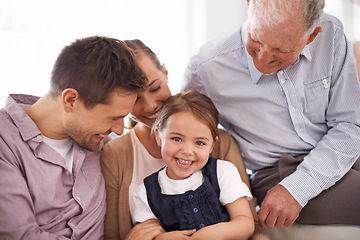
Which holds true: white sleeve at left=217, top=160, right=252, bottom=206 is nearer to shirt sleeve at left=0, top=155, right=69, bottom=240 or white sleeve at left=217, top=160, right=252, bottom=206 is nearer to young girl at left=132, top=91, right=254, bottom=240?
young girl at left=132, top=91, right=254, bottom=240

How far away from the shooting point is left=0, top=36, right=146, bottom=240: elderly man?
4.47 ft

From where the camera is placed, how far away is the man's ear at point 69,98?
142cm

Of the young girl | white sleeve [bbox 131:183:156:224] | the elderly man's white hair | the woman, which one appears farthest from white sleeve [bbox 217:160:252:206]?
the elderly man's white hair

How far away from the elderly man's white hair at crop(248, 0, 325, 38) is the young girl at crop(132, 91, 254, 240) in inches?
17.7

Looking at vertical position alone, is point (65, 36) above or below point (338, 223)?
above

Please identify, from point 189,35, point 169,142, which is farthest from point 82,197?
point 189,35

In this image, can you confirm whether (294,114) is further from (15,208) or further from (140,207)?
(15,208)

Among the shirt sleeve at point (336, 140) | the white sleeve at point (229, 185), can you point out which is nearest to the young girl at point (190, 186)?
the white sleeve at point (229, 185)

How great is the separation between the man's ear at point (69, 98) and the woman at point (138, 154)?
0.33 meters

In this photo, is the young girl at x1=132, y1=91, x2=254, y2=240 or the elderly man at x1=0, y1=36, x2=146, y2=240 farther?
the young girl at x1=132, y1=91, x2=254, y2=240

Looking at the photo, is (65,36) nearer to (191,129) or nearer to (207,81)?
(207,81)

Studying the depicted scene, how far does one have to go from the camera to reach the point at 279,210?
159 centimetres

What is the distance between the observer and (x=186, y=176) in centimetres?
154

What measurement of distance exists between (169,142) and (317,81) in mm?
798
